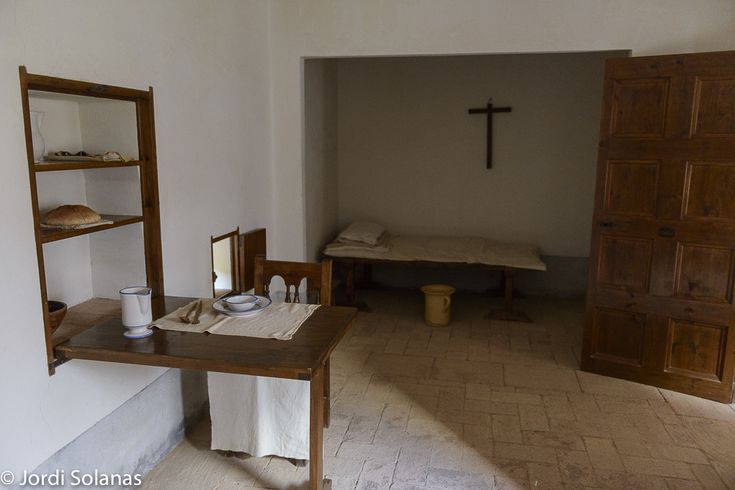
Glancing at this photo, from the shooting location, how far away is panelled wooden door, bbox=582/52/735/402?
348 centimetres

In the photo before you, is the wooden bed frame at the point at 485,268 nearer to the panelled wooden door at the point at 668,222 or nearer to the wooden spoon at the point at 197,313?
the panelled wooden door at the point at 668,222

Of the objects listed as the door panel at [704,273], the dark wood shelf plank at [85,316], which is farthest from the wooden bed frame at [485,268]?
the dark wood shelf plank at [85,316]

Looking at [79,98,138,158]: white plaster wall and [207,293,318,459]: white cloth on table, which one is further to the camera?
[207,293,318,459]: white cloth on table

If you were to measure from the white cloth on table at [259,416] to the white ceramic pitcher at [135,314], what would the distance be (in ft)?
2.19

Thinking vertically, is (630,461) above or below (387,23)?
below

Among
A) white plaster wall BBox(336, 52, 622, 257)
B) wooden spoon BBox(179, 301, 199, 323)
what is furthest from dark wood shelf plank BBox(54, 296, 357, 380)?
white plaster wall BBox(336, 52, 622, 257)

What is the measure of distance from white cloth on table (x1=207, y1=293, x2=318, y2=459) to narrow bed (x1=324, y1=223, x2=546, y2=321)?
2.52 m

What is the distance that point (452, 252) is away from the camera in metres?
5.42

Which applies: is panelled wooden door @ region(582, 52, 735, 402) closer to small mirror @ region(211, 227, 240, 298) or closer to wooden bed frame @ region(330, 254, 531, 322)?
wooden bed frame @ region(330, 254, 531, 322)

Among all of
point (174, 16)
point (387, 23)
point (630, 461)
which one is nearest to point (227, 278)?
point (174, 16)

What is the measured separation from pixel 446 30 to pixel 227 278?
2230 millimetres

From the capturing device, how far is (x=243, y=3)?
12.8ft

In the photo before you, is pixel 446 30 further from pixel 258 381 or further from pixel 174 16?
pixel 258 381

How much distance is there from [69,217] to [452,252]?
12.0 ft
